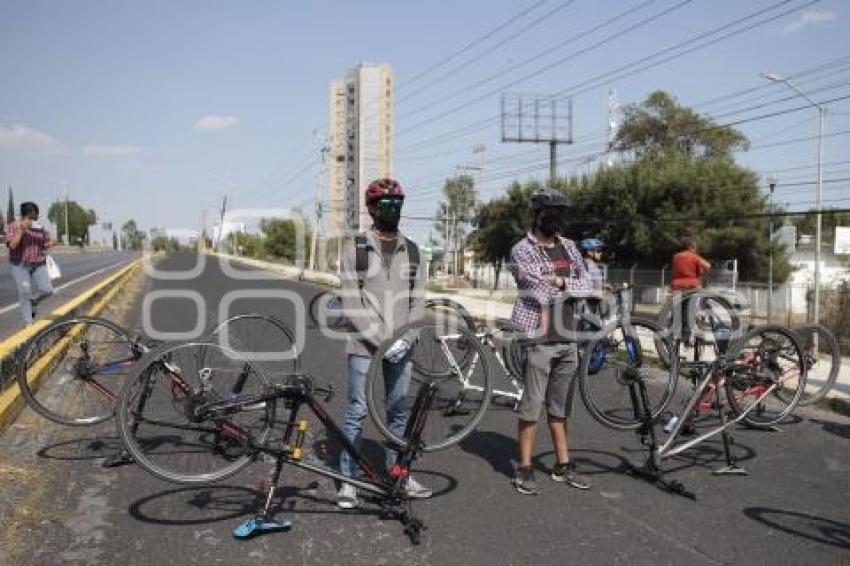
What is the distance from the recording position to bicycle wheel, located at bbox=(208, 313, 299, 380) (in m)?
5.15

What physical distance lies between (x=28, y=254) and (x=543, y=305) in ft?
27.9

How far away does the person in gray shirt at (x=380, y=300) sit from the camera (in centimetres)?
481

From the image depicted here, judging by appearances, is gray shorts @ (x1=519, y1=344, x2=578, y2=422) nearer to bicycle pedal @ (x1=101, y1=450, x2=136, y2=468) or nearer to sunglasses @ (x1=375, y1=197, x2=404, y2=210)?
sunglasses @ (x1=375, y1=197, x2=404, y2=210)

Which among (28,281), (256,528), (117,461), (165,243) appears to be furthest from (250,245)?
(256,528)

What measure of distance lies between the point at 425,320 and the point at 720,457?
114 inches

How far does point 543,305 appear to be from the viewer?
5285 millimetres

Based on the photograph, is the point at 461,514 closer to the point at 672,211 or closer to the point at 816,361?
the point at 816,361

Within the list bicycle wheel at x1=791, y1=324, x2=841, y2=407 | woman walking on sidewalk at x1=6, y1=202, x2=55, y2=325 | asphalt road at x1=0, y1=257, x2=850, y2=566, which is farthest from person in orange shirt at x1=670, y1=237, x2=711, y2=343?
woman walking on sidewalk at x1=6, y1=202, x2=55, y2=325

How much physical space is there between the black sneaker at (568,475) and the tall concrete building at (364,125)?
60166 millimetres

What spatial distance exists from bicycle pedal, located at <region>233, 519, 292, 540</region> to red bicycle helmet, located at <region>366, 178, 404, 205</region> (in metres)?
1.93

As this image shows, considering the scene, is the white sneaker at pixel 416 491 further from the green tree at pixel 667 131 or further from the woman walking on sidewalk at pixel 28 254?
the green tree at pixel 667 131

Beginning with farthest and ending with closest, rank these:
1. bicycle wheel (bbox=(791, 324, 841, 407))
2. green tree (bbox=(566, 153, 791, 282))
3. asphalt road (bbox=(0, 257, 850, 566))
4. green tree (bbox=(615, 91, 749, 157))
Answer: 1. green tree (bbox=(615, 91, 749, 157))
2. green tree (bbox=(566, 153, 791, 282))
3. bicycle wheel (bbox=(791, 324, 841, 407))
4. asphalt road (bbox=(0, 257, 850, 566))

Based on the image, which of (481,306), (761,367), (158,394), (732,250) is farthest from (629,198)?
(158,394)

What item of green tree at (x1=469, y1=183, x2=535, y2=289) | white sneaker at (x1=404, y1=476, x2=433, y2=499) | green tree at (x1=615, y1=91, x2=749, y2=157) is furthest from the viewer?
green tree at (x1=615, y1=91, x2=749, y2=157)
